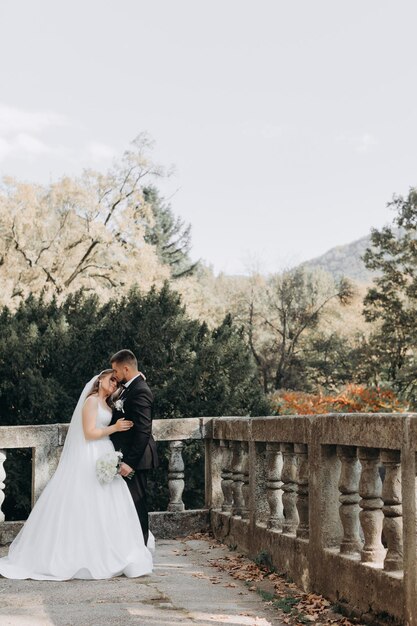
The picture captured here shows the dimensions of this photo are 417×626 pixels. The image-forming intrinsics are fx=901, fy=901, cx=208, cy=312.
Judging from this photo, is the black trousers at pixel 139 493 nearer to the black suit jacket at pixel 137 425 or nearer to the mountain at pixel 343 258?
the black suit jacket at pixel 137 425

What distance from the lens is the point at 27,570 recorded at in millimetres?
7398

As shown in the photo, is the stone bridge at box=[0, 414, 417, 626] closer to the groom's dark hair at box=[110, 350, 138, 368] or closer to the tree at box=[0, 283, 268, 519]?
the groom's dark hair at box=[110, 350, 138, 368]

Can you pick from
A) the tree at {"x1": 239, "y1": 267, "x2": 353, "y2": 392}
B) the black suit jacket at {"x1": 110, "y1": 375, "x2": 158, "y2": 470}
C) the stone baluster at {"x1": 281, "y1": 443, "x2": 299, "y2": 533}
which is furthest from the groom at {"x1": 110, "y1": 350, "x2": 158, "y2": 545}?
the tree at {"x1": 239, "y1": 267, "x2": 353, "y2": 392}

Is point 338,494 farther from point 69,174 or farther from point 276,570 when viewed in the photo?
point 69,174

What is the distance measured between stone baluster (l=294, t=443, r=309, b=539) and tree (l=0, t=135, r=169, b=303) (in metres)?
25.3

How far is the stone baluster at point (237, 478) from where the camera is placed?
889cm

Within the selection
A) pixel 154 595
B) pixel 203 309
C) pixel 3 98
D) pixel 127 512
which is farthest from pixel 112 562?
pixel 203 309

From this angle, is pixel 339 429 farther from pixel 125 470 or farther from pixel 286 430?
pixel 125 470

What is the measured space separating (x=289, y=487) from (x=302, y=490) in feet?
1.58

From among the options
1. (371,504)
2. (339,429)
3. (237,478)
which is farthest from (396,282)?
(371,504)

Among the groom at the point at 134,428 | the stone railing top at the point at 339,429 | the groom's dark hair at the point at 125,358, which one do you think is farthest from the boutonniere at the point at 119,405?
the stone railing top at the point at 339,429

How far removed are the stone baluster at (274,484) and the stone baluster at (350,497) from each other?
1.72 m

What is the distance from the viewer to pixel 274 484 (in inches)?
298

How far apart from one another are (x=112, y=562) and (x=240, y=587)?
1.24m
